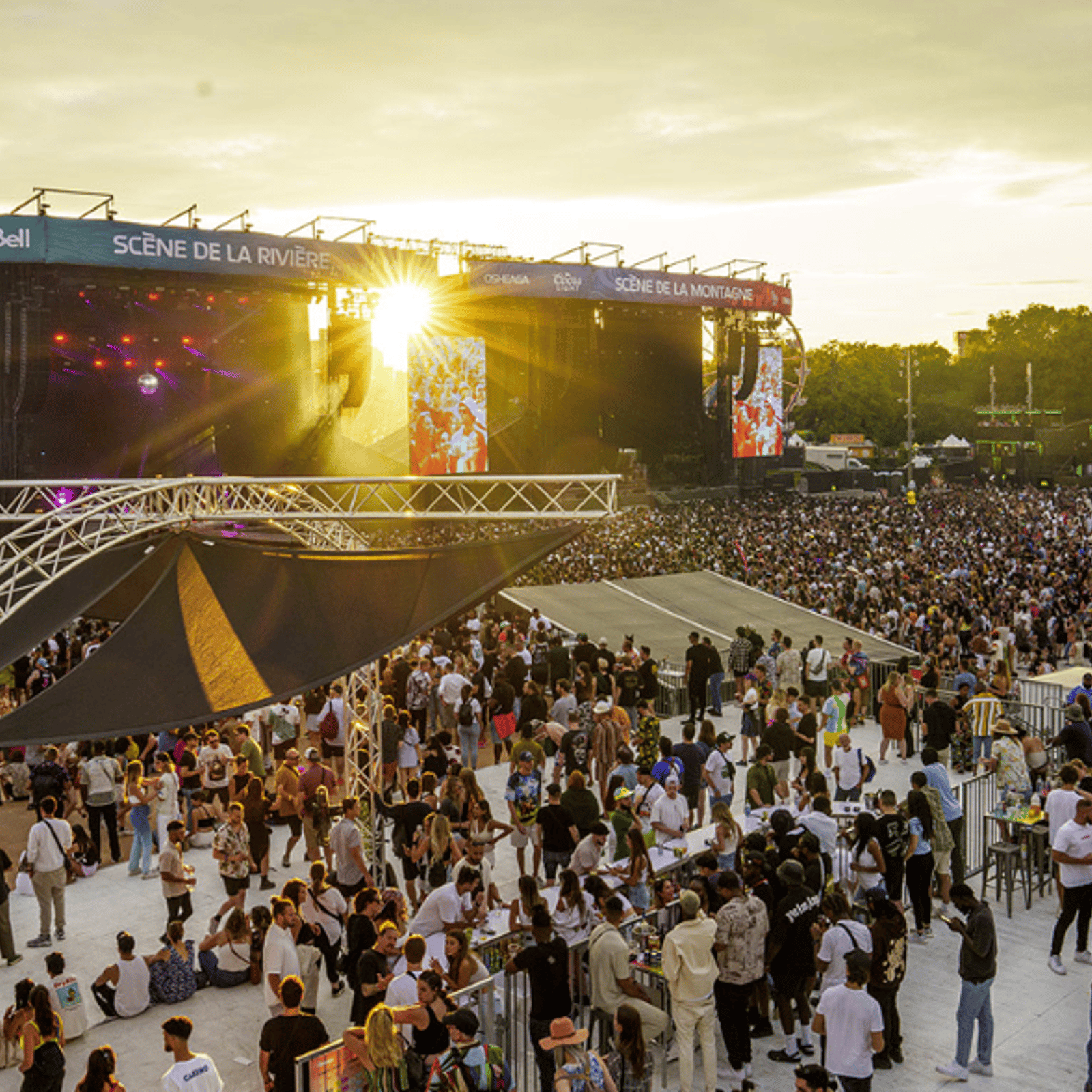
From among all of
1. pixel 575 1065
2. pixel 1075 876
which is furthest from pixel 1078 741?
pixel 575 1065

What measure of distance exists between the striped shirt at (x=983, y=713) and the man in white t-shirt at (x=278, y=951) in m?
8.80

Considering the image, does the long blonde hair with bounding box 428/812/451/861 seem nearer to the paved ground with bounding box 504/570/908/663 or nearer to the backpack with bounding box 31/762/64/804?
the backpack with bounding box 31/762/64/804

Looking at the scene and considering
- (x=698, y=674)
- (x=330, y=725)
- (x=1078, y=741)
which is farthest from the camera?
(x=698, y=674)

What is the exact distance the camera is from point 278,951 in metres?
7.38

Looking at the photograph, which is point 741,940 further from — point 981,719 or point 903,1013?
point 981,719

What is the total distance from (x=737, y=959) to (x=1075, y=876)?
3250mm

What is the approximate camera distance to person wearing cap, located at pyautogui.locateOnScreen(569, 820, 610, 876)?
28.3ft

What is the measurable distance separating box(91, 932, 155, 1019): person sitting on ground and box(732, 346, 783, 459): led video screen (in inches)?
1594

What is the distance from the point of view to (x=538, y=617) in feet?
66.6

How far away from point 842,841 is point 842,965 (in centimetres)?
280

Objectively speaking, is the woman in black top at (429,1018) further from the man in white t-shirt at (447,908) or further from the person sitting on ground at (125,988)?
the person sitting on ground at (125,988)

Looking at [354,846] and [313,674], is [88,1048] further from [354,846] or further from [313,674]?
[313,674]

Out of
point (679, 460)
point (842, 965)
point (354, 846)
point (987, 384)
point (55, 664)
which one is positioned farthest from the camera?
point (987, 384)

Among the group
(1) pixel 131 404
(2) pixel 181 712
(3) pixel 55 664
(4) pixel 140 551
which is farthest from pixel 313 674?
(1) pixel 131 404
